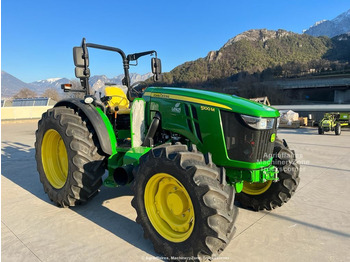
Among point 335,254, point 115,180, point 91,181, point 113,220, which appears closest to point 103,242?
point 113,220

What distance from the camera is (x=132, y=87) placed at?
4680 mm

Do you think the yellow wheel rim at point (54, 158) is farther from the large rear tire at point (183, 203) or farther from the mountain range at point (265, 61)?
the mountain range at point (265, 61)

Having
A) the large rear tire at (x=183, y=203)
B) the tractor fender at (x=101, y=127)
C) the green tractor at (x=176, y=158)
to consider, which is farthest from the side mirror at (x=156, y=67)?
the large rear tire at (x=183, y=203)

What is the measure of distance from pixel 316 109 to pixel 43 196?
1963 centimetres

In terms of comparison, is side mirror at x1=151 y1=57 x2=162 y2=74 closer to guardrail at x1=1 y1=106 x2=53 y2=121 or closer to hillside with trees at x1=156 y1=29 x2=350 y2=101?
guardrail at x1=1 y1=106 x2=53 y2=121

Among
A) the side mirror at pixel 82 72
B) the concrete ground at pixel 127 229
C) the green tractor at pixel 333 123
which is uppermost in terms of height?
the side mirror at pixel 82 72

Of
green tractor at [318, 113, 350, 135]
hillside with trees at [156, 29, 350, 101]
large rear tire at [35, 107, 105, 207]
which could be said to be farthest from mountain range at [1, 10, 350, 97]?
large rear tire at [35, 107, 105, 207]

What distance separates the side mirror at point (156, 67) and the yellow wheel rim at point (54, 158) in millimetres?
1976

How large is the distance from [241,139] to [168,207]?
1095 millimetres

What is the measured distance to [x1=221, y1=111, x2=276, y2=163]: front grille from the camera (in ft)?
9.05

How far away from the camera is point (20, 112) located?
29.2m

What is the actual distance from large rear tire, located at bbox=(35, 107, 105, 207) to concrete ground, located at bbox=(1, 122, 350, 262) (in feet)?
0.90

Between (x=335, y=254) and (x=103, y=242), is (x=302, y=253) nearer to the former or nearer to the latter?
(x=335, y=254)

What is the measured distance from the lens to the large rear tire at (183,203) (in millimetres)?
2266
